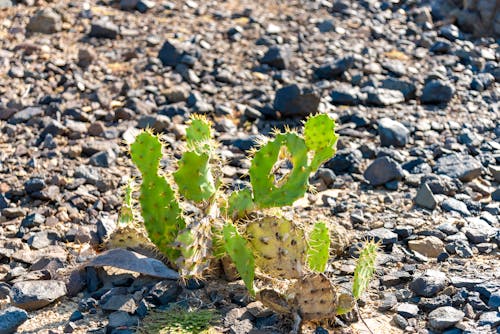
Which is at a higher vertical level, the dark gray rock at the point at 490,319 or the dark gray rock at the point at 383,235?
the dark gray rock at the point at 490,319

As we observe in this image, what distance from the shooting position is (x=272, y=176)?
5.48 meters

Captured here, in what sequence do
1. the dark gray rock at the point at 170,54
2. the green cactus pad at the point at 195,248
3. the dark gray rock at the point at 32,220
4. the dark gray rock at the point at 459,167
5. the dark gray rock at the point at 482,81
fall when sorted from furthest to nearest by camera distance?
the dark gray rock at the point at 482,81
the dark gray rock at the point at 170,54
the dark gray rock at the point at 459,167
the dark gray rock at the point at 32,220
the green cactus pad at the point at 195,248

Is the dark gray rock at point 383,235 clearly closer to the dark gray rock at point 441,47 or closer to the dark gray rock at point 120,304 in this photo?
the dark gray rock at point 120,304

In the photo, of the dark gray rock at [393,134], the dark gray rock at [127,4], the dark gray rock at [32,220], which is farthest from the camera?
the dark gray rock at [127,4]

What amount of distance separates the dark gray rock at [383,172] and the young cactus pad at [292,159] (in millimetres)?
2119

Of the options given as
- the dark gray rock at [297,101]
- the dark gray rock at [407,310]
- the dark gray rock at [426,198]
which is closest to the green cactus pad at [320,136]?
the dark gray rock at [407,310]

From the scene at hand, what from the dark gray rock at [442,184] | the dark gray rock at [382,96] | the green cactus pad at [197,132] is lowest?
the dark gray rock at [382,96]

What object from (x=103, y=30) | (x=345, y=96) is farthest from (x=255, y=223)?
(x=103, y=30)

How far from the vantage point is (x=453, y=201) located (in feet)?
22.7

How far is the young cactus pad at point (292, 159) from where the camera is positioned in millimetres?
5289

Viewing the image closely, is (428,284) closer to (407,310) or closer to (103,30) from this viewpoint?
(407,310)

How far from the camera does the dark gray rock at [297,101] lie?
28.6 ft

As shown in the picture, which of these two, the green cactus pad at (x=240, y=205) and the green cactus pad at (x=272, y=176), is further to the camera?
the green cactus pad at (x=240, y=205)

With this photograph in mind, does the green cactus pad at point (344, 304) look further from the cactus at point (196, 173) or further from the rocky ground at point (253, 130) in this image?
the cactus at point (196, 173)
